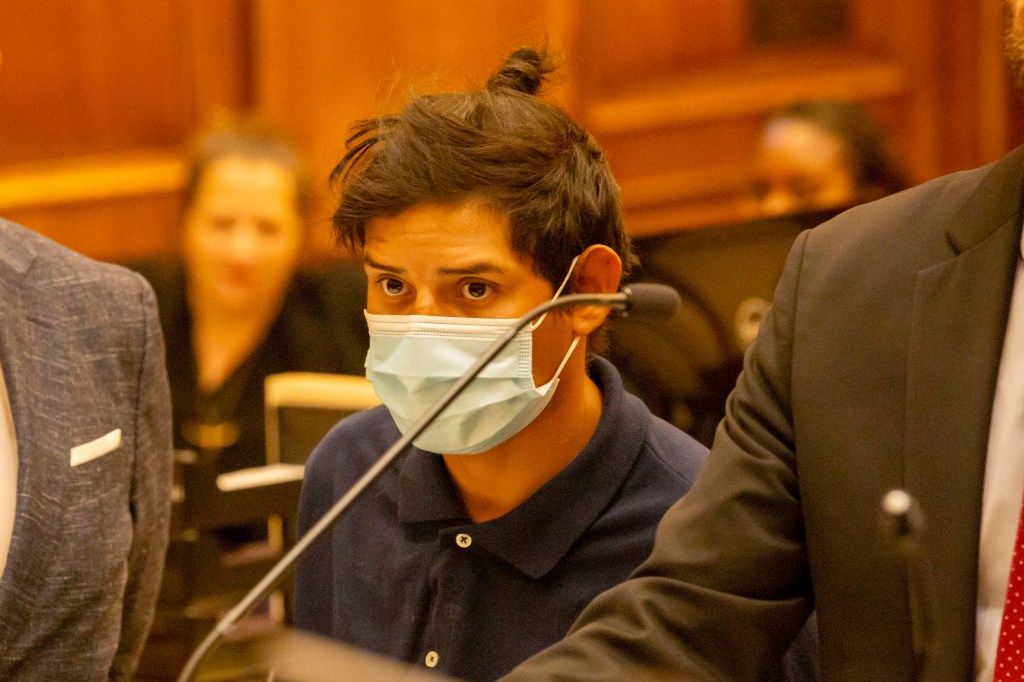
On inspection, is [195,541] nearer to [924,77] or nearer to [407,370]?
[407,370]

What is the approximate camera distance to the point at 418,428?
132 centimetres

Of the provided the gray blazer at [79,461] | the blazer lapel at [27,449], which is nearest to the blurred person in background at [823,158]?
the gray blazer at [79,461]

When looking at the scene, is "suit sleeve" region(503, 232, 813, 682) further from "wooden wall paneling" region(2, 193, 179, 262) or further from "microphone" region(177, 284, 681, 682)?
"wooden wall paneling" region(2, 193, 179, 262)

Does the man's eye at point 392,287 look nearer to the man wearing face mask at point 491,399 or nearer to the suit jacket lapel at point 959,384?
the man wearing face mask at point 491,399

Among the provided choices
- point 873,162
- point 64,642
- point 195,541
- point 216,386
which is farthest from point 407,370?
point 873,162

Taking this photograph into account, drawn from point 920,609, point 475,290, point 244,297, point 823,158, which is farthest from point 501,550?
point 823,158

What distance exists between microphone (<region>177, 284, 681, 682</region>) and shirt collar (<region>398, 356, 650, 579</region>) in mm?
323

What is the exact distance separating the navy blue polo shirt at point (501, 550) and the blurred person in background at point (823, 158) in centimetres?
232

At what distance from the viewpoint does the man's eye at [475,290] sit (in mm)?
1690

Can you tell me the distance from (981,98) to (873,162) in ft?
4.43

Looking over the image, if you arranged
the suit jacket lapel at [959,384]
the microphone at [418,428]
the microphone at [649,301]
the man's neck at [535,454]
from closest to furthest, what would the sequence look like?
the microphone at [418,428] → the suit jacket lapel at [959,384] → the microphone at [649,301] → the man's neck at [535,454]

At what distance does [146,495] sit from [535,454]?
1.94 feet

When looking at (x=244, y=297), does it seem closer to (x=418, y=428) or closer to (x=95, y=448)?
(x=95, y=448)

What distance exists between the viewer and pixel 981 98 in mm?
5215
